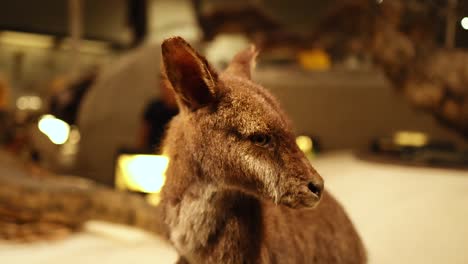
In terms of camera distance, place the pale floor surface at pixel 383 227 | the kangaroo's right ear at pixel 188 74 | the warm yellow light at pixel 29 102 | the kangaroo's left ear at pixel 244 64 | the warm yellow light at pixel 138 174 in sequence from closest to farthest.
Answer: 1. the kangaroo's right ear at pixel 188 74
2. the kangaroo's left ear at pixel 244 64
3. the pale floor surface at pixel 383 227
4. the warm yellow light at pixel 138 174
5. the warm yellow light at pixel 29 102

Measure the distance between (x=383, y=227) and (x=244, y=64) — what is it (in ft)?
3.24

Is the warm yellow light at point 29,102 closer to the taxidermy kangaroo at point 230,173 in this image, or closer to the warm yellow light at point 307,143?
the warm yellow light at point 307,143

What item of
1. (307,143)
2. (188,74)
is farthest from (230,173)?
(307,143)

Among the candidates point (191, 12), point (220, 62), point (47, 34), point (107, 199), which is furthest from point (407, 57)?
point (47, 34)

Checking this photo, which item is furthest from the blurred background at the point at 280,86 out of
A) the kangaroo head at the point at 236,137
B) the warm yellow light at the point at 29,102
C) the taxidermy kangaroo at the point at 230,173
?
the kangaroo head at the point at 236,137

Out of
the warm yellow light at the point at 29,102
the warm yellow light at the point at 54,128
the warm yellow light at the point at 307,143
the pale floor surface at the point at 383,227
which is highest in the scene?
the warm yellow light at the point at 29,102

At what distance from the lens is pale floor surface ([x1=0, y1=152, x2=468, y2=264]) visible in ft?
5.03

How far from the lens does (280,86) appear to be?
3.15 metres

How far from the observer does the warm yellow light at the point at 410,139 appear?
3025mm

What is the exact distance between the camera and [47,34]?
3.14m

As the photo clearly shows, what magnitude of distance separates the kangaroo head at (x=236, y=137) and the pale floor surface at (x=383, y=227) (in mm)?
641

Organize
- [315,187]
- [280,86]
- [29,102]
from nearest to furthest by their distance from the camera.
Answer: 1. [315,187]
2. [280,86]
3. [29,102]

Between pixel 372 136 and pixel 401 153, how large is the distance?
2.49 ft

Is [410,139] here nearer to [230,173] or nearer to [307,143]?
[307,143]
